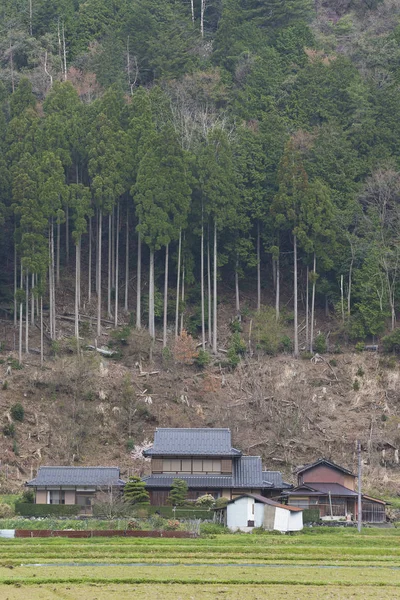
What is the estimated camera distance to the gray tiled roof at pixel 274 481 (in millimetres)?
55250

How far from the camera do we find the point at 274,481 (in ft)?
184

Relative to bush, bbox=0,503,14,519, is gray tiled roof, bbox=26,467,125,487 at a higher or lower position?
higher

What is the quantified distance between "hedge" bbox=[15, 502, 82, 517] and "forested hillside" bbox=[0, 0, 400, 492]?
9.27m

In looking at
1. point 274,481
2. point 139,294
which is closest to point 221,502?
point 274,481

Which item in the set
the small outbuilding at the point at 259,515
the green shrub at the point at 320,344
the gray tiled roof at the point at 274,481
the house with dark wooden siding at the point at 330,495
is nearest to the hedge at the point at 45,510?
the small outbuilding at the point at 259,515

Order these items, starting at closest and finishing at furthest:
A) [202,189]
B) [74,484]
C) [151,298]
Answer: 1. [74,484]
2. [151,298]
3. [202,189]

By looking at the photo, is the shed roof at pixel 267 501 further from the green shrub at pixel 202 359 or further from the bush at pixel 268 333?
the bush at pixel 268 333

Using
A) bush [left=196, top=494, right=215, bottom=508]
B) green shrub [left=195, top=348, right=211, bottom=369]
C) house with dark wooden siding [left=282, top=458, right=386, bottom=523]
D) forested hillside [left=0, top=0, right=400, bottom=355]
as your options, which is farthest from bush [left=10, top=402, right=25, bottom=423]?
house with dark wooden siding [left=282, top=458, right=386, bottom=523]

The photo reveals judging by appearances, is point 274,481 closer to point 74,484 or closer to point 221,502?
point 221,502

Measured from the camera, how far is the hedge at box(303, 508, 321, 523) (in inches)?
2077

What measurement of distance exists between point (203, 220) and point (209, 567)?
115 feet

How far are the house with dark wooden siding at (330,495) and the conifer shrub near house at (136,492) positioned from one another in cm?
643

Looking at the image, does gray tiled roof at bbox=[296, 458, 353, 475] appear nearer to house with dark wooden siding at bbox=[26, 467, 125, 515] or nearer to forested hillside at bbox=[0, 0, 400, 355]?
house with dark wooden siding at bbox=[26, 467, 125, 515]

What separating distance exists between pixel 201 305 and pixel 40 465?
53.3 feet
